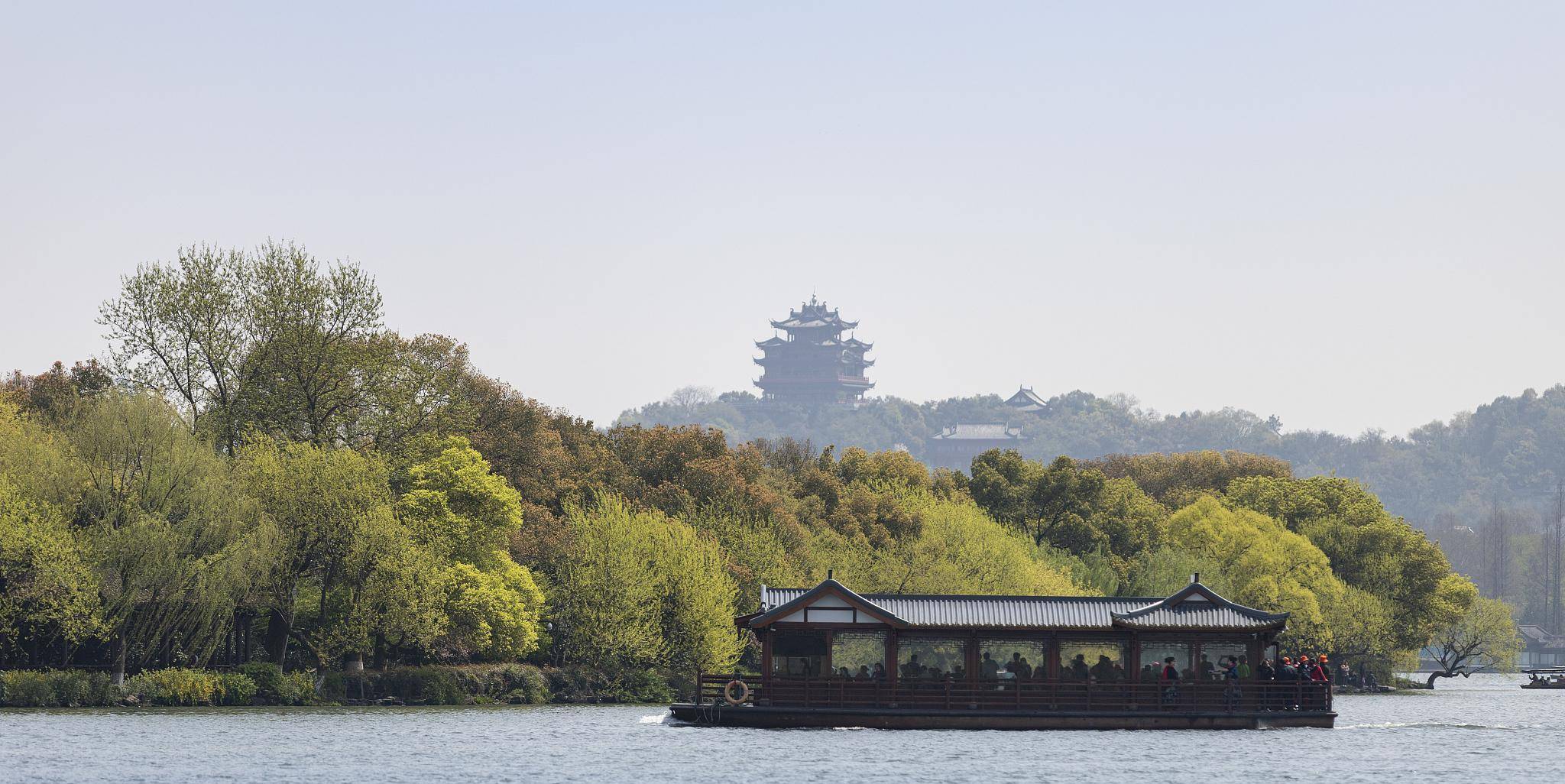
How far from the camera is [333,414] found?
62.0m

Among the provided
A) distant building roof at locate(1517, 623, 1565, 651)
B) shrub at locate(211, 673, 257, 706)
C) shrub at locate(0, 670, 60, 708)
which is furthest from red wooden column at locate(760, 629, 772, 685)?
distant building roof at locate(1517, 623, 1565, 651)

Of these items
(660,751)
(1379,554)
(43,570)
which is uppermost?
Result: (1379,554)

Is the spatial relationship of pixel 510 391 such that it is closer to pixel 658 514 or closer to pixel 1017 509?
pixel 658 514

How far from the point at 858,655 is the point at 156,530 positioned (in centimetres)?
1869

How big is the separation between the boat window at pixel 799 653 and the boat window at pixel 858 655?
0.30m

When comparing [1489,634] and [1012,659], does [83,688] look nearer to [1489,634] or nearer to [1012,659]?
[1012,659]

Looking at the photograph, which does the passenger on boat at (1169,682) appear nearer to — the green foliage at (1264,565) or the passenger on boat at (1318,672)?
the passenger on boat at (1318,672)

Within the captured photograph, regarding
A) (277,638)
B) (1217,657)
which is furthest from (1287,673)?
(277,638)

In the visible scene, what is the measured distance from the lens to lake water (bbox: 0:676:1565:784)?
36281mm

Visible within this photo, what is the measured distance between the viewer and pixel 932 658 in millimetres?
46469

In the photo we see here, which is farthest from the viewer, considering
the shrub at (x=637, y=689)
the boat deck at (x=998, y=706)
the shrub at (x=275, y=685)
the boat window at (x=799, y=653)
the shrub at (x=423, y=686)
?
the shrub at (x=637, y=689)

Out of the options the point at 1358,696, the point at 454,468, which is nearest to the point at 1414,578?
the point at 1358,696

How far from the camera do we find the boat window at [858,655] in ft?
151

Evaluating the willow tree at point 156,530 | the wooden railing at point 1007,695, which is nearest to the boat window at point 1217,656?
the wooden railing at point 1007,695
